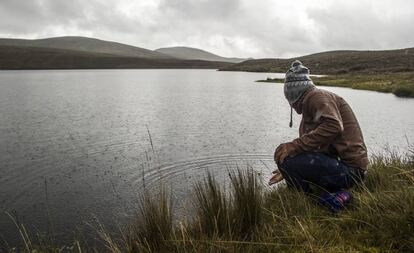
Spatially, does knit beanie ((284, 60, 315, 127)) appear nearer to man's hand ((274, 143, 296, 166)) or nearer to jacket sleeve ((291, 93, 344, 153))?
jacket sleeve ((291, 93, 344, 153))

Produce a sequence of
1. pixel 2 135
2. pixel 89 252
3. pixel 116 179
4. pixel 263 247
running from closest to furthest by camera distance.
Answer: pixel 263 247 → pixel 89 252 → pixel 116 179 → pixel 2 135

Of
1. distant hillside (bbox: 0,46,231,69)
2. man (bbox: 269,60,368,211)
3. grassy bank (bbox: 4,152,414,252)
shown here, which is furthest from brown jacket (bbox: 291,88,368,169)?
distant hillside (bbox: 0,46,231,69)

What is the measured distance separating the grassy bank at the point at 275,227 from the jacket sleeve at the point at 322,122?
71 cm

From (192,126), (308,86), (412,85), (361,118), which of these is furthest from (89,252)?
(412,85)

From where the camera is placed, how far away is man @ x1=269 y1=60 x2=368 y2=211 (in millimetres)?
4555

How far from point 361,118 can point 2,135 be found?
54.0 feet

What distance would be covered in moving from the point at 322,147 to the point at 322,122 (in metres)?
0.46

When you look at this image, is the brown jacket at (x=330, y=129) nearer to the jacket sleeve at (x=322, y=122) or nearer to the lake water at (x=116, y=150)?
the jacket sleeve at (x=322, y=122)

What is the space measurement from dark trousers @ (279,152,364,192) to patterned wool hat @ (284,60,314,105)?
2.44ft

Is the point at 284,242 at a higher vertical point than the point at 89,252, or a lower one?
higher

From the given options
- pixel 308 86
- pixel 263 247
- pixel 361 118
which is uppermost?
pixel 308 86

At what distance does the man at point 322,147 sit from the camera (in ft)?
14.9

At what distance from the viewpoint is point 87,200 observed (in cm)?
766

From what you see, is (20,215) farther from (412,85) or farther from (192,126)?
(412,85)
